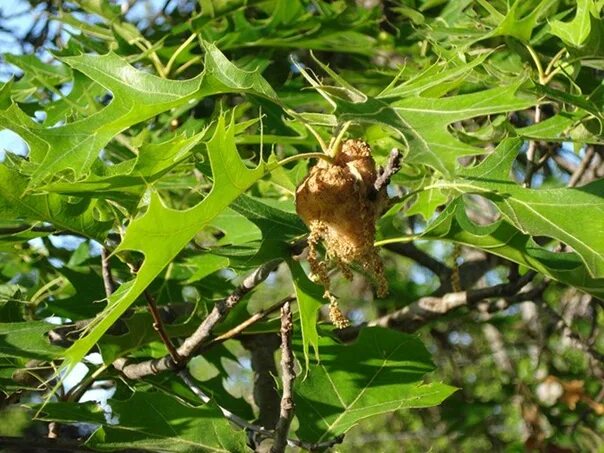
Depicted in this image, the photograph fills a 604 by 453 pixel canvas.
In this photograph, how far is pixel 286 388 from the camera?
1474 millimetres

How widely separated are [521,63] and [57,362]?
1.20 meters

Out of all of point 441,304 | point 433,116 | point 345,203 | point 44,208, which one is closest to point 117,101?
point 44,208

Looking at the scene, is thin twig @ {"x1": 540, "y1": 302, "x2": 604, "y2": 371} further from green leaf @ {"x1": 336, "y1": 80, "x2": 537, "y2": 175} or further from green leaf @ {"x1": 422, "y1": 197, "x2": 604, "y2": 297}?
green leaf @ {"x1": 336, "y1": 80, "x2": 537, "y2": 175}

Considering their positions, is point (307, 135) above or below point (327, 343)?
above

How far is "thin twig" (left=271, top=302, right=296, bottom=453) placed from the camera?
4.83ft

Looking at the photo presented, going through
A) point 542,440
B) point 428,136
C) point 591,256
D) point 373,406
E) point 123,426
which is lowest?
point 542,440

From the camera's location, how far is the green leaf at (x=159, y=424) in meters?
1.65

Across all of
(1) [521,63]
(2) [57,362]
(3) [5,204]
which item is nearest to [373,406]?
(2) [57,362]

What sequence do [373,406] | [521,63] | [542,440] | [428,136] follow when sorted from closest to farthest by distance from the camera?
[428,136] < [373,406] < [521,63] < [542,440]

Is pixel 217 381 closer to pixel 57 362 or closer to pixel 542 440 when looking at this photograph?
pixel 57 362

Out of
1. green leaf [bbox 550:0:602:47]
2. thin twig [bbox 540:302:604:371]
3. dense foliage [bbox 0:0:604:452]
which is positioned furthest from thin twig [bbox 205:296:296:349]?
thin twig [bbox 540:302:604:371]

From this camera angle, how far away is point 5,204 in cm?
161

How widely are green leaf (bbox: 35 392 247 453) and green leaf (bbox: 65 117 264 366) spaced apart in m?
0.30

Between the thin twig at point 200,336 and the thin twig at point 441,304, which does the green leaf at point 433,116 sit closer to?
the thin twig at point 200,336
